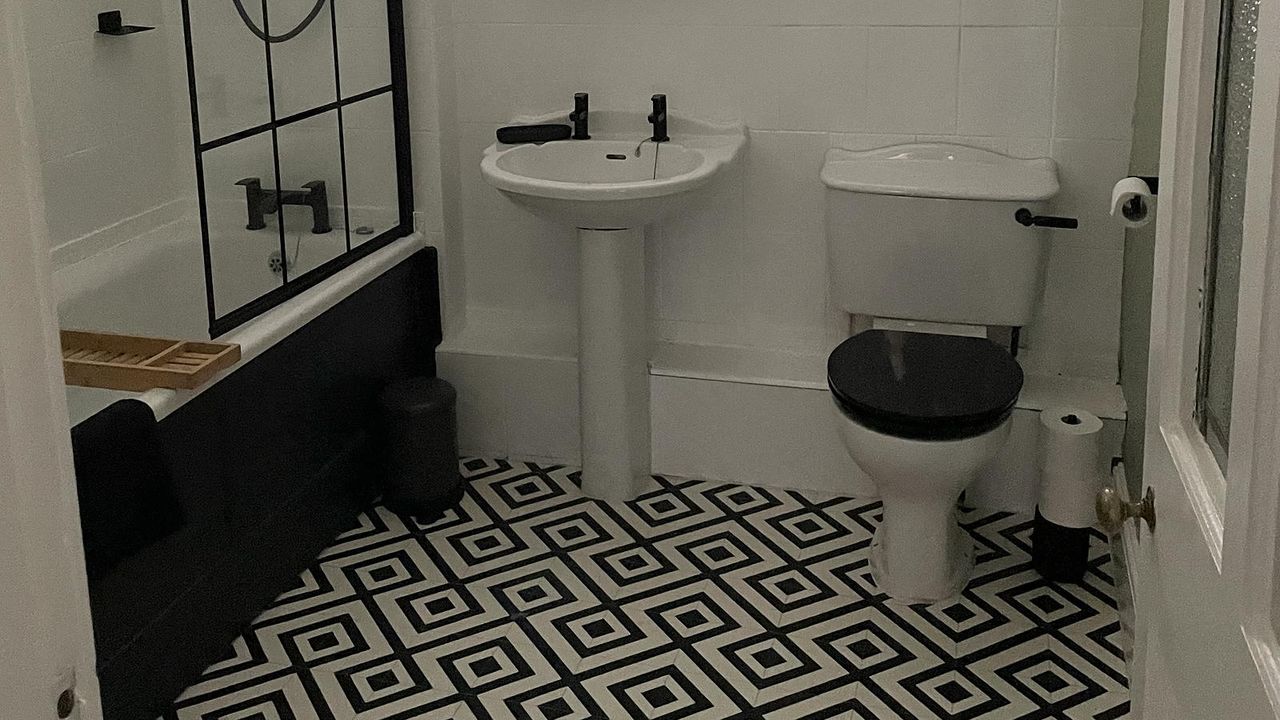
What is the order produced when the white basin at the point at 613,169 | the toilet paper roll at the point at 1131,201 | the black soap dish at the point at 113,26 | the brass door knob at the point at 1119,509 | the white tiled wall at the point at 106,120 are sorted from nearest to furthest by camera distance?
the brass door knob at the point at 1119,509, the toilet paper roll at the point at 1131,201, the white basin at the point at 613,169, the white tiled wall at the point at 106,120, the black soap dish at the point at 113,26

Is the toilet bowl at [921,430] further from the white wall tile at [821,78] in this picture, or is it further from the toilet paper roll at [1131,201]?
the toilet paper roll at [1131,201]

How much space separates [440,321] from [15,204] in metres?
2.69

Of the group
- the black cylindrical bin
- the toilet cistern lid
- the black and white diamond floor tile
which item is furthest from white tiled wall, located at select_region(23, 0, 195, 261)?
the toilet cistern lid

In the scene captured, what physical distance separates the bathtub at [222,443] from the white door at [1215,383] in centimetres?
158

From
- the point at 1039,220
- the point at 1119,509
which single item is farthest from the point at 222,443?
the point at 1119,509

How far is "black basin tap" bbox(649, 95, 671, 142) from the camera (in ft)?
10.4

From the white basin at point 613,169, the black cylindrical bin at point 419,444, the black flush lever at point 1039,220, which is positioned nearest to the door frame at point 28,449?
the white basin at point 613,169

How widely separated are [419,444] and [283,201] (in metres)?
0.63

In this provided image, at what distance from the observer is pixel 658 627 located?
108 inches

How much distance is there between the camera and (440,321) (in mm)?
3527

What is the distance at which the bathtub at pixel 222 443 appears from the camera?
7.39ft

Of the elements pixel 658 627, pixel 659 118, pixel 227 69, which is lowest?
pixel 658 627

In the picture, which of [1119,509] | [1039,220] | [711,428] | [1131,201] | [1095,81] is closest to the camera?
[1119,509]

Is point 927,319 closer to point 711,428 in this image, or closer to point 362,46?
point 711,428
